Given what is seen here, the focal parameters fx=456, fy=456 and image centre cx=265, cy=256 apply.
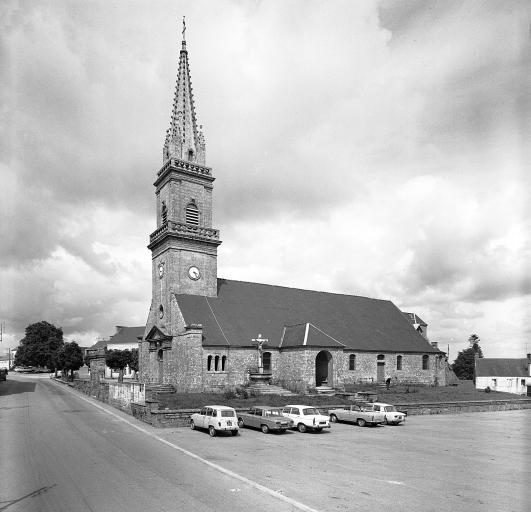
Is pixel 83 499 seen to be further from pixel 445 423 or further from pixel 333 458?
pixel 445 423

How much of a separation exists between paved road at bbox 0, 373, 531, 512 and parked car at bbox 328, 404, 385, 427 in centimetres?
81

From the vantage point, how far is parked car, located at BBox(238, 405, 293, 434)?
21.9 meters

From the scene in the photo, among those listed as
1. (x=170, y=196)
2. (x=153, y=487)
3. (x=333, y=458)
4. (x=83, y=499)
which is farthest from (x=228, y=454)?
(x=170, y=196)

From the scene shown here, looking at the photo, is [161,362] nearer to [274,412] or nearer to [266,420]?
[274,412]

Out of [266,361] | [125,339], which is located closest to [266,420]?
[266,361]

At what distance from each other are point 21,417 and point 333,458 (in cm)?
1926

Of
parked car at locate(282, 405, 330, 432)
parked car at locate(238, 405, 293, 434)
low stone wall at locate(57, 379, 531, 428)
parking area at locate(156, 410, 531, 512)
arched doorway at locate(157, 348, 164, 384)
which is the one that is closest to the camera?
parking area at locate(156, 410, 531, 512)

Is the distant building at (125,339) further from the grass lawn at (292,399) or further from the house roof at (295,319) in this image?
the grass lawn at (292,399)

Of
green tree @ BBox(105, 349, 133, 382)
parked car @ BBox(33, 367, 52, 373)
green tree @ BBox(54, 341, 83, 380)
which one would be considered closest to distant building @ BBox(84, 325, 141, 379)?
parked car @ BBox(33, 367, 52, 373)

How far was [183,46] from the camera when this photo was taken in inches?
1818

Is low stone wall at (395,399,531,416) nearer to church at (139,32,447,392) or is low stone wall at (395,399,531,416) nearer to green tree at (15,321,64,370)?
church at (139,32,447,392)

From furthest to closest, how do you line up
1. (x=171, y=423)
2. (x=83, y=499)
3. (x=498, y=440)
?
(x=171, y=423)
(x=498, y=440)
(x=83, y=499)

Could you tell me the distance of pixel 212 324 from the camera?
39281mm

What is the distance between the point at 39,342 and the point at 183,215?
7146 centimetres
